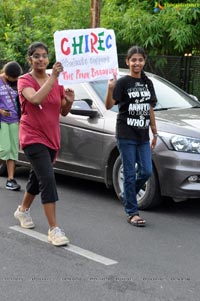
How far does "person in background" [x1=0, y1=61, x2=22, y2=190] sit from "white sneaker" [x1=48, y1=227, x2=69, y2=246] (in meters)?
2.42

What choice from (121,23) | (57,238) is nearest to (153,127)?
(57,238)

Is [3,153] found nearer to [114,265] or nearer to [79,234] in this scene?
[79,234]

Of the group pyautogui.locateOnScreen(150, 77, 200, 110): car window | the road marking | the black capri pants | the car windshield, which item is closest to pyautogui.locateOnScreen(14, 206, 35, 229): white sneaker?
the road marking

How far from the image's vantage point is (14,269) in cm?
454

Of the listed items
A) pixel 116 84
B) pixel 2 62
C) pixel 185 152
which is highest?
pixel 116 84

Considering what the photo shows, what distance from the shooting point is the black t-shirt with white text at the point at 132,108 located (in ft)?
18.4

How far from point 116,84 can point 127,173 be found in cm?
92

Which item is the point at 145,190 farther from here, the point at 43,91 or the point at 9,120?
the point at 9,120

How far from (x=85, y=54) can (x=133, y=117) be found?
0.80 m

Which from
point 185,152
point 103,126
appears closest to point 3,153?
point 103,126

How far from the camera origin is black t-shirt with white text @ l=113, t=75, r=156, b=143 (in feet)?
18.4

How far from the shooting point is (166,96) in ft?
24.0

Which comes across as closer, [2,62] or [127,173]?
[127,173]

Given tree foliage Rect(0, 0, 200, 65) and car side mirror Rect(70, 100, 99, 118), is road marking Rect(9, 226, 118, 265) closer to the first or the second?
car side mirror Rect(70, 100, 99, 118)
